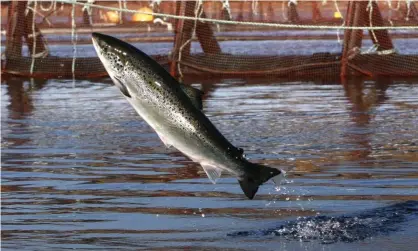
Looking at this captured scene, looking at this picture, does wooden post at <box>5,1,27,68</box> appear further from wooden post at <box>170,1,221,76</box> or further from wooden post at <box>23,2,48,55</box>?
wooden post at <box>170,1,221,76</box>

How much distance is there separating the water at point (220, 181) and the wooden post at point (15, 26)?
6994mm

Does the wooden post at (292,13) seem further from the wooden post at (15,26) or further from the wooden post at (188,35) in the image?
the wooden post at (15,26)

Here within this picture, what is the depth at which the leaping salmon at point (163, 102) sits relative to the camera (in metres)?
6.51

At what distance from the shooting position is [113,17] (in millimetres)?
43406

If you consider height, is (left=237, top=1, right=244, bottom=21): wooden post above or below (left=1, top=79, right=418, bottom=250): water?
below

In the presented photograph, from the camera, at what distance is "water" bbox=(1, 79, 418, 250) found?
9.10 m

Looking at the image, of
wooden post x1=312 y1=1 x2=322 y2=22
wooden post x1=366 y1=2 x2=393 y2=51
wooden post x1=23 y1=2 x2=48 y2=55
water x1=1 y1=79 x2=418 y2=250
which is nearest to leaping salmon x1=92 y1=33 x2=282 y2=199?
water x1=1 y1=79 x2=418 y2=250

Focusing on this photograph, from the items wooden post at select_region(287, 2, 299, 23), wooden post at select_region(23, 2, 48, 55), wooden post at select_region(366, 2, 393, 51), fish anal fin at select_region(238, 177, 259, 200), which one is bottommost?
wooden post at select_region(23, 2, 48, 55)

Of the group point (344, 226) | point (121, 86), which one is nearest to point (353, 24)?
point (344, 226)

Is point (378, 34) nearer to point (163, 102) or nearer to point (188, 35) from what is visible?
point (188, 35)

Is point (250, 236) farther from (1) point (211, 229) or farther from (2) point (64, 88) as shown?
(2) point (64, 88)

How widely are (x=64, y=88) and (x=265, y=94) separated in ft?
16.0

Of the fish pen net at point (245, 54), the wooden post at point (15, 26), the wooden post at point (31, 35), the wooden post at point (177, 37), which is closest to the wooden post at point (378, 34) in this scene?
the fish pen net at point (245, 54)

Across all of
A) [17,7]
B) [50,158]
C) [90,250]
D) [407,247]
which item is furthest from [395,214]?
[17,7]
